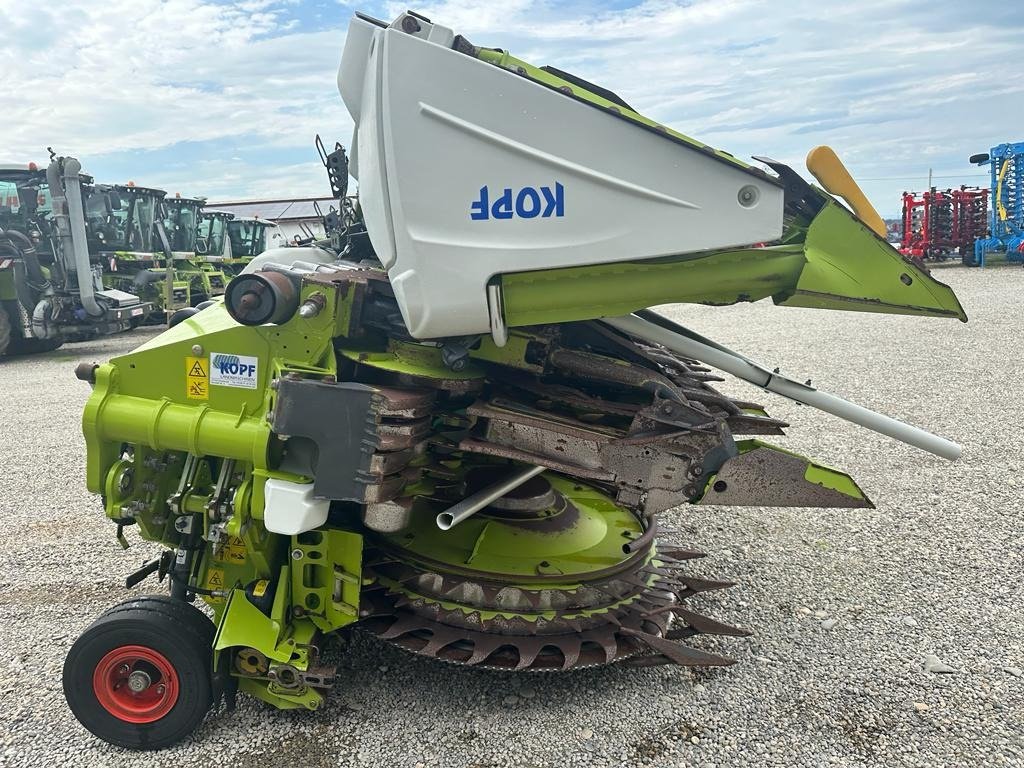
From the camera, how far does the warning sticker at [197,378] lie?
8.73ft

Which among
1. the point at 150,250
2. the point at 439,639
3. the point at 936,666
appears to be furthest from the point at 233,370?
the point at 150,250

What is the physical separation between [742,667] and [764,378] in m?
1.17

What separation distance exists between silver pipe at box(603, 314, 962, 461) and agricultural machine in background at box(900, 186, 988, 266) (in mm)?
21550

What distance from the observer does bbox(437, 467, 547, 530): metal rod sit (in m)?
2.60

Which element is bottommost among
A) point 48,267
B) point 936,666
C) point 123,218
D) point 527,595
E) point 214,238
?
point 936,666

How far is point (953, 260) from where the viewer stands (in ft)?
77.2

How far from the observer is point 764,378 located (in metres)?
2.79

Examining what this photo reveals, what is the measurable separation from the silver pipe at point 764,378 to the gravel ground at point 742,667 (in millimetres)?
944

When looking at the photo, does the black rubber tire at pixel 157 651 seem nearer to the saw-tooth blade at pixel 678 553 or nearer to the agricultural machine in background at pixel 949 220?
the saw-tooth blade at pixel 678 553

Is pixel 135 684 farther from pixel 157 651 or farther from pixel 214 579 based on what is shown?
pixel 214 579

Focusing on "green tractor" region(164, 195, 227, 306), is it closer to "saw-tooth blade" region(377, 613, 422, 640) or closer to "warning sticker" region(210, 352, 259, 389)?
"warning sticker" region(210, 352, 259, 389)

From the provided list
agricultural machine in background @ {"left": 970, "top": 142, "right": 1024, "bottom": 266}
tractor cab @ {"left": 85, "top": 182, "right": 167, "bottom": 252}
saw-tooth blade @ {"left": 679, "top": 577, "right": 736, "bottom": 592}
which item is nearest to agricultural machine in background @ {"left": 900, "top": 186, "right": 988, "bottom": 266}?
agricultural machine in background @ {"left": 970, "top": 142, "right": 1024, "bottom": 266}

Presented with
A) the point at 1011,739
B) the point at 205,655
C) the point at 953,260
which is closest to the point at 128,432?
the point at 205,655

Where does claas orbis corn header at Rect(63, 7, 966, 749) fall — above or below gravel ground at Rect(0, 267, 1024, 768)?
above
